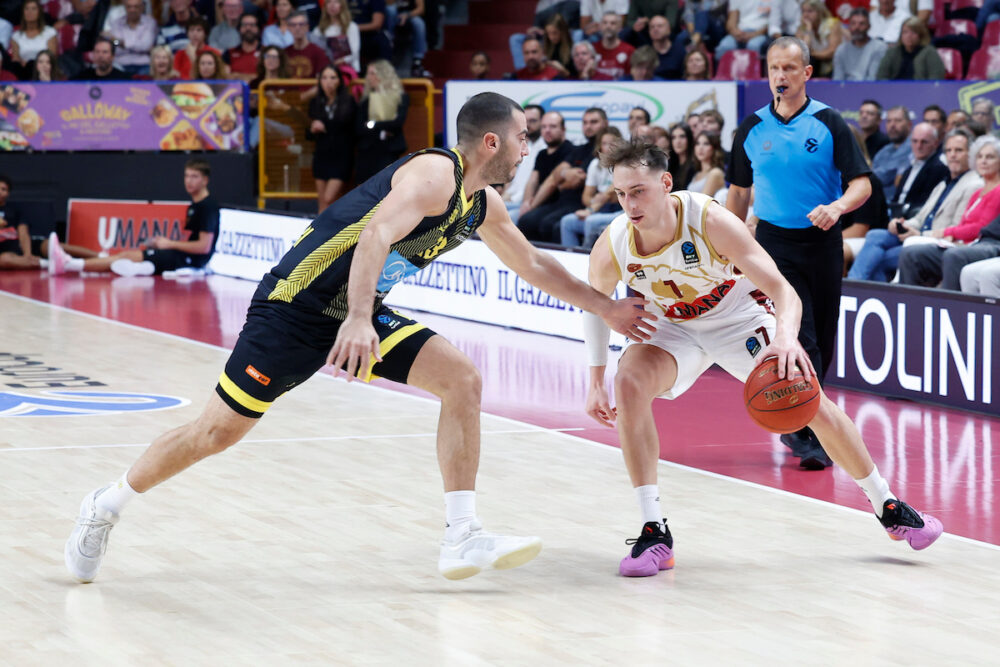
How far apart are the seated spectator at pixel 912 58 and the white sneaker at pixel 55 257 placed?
28.5ft

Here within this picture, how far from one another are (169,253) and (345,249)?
39.3 feet

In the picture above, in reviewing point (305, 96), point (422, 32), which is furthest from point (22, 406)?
point (422, 32)

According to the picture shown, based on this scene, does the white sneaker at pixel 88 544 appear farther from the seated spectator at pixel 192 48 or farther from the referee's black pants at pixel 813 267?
the seated spectator at pixel 192 48

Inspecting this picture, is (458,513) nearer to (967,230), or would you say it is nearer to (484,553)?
(484,553)

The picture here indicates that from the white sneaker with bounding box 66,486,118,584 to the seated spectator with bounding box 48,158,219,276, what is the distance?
11508mm

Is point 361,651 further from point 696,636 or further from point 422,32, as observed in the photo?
point 422,32

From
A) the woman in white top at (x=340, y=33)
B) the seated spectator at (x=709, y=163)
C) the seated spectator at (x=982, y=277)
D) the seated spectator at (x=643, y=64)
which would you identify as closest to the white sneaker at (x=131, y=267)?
the woman in white top at (x=340, y=33)

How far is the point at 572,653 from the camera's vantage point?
441 centimetres

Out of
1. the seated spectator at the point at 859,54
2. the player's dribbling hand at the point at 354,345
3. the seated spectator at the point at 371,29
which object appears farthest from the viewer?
the seated spectator at the point at 371,29

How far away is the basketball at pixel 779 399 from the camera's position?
5.35 meters

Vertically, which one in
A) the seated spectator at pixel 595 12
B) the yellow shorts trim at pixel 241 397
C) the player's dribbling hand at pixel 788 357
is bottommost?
the yellow shorts trim at pixel 241 397

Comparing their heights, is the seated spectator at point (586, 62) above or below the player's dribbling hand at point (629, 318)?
above

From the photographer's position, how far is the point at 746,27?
16.7 m

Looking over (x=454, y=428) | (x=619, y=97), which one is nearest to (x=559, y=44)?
(x=619, y=97)
